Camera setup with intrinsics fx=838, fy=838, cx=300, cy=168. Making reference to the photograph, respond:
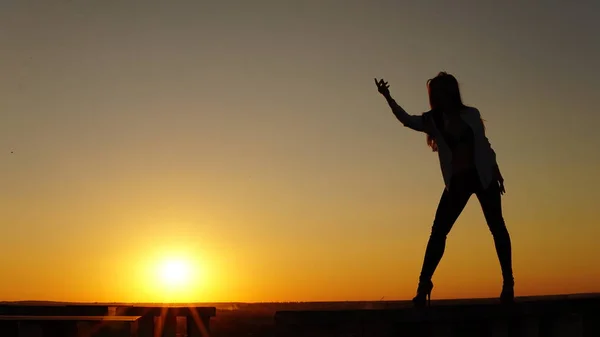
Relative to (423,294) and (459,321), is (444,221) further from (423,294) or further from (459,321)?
(459,321)

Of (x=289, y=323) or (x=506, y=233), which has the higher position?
(x=506, y=233)

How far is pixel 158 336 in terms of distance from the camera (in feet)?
46.3

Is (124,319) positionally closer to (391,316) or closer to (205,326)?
(391,316)

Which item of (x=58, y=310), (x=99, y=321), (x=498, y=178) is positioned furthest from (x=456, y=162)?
(x=58, y=310)

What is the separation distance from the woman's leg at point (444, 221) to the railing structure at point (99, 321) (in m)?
3.53

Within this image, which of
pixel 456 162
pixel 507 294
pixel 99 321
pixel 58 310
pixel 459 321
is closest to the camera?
pixel 459 321

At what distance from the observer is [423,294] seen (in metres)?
9.63

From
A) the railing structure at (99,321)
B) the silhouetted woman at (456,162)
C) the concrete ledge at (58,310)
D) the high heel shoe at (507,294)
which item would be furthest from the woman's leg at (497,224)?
the concrete ledge at (58,310)

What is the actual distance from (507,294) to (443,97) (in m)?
2.42

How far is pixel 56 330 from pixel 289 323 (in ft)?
11.0

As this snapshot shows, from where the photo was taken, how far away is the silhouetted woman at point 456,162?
9.87 metres

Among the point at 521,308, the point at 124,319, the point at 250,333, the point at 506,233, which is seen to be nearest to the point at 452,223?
the point at 506,233

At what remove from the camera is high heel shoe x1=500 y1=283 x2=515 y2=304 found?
31.6 ft

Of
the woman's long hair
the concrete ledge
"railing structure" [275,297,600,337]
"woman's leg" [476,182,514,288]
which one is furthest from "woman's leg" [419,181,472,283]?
the concrete ledge
